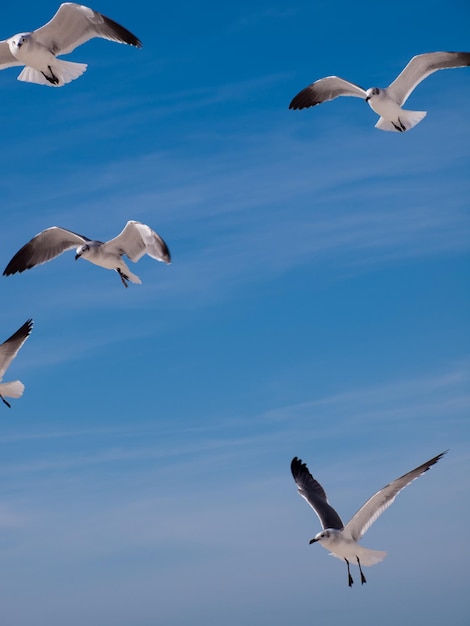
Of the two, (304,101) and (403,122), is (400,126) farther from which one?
(304,101)

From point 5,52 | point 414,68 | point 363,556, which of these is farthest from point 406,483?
point 5,52

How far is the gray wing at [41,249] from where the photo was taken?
16438mm

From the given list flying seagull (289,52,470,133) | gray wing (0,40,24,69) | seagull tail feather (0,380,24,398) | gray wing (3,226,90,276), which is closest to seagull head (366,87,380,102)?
flying seagull (289,52,470,133)

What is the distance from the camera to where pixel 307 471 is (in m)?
15.5

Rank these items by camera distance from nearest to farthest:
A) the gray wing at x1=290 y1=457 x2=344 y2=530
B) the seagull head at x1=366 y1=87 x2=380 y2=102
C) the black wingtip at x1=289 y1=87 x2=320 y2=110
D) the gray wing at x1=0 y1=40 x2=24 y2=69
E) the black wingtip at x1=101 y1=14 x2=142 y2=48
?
the gray wing at x1=290 y1=457 x2=344 y2=530
the black wingtip at x1=101 y1=14 x2=142 y2=48
the gray wing at x1=0 y1=40 x2=24 y2=69
the seagull head at x1=366 y1=87 x2=380 y2=102
the black wingtip at x1=289 y1=87 x2=320 y2=110

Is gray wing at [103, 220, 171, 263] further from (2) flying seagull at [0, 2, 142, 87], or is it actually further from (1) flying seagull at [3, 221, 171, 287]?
(2) flying seagull at [0, 2, 142, 87]

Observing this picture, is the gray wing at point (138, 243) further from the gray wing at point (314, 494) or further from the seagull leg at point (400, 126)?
the seagull leg at point (400, 126)

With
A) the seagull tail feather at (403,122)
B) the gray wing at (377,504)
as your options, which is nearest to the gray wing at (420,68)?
the seagull tail feather at (403,122)

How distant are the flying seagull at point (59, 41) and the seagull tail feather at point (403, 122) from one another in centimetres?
442

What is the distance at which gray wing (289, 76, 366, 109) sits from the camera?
1734 cm

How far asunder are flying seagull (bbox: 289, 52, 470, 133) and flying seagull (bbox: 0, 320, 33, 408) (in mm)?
6025

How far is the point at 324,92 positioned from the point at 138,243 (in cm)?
453

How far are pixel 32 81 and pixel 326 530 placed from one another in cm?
774

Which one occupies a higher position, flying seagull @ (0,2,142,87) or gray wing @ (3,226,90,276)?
flying seagull @ (0,2,142,87)
